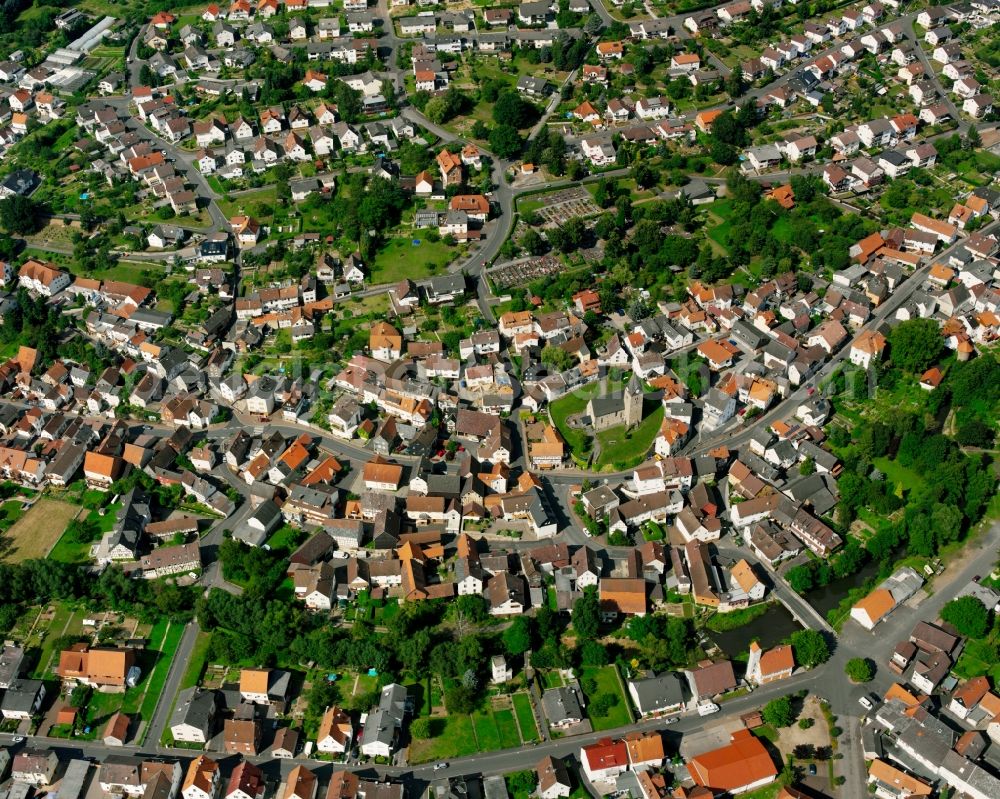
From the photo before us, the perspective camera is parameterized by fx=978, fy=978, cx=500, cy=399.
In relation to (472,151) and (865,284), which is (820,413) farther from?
(472,151)

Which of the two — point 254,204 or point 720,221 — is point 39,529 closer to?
point 254,204

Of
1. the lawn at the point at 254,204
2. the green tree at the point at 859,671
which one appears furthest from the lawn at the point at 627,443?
the lawn at the point at 254,204

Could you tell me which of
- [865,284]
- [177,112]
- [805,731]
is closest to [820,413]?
[865,284]

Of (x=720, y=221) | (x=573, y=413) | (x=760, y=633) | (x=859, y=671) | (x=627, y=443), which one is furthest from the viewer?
(x=720, y=221)

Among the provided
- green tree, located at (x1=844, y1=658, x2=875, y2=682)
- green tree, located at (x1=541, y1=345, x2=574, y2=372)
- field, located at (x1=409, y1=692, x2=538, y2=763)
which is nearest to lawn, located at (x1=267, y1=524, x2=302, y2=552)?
field, located at (x1=409, y1=692, x2=538, y2=763)

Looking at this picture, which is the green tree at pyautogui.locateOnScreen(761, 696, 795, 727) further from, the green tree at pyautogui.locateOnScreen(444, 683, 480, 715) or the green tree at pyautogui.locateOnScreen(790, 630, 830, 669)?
the green tree at pyautogui.locateOnScreen(444, 683, 480, 715)

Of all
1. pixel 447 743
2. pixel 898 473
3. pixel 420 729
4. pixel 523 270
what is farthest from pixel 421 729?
pixel 523 270
